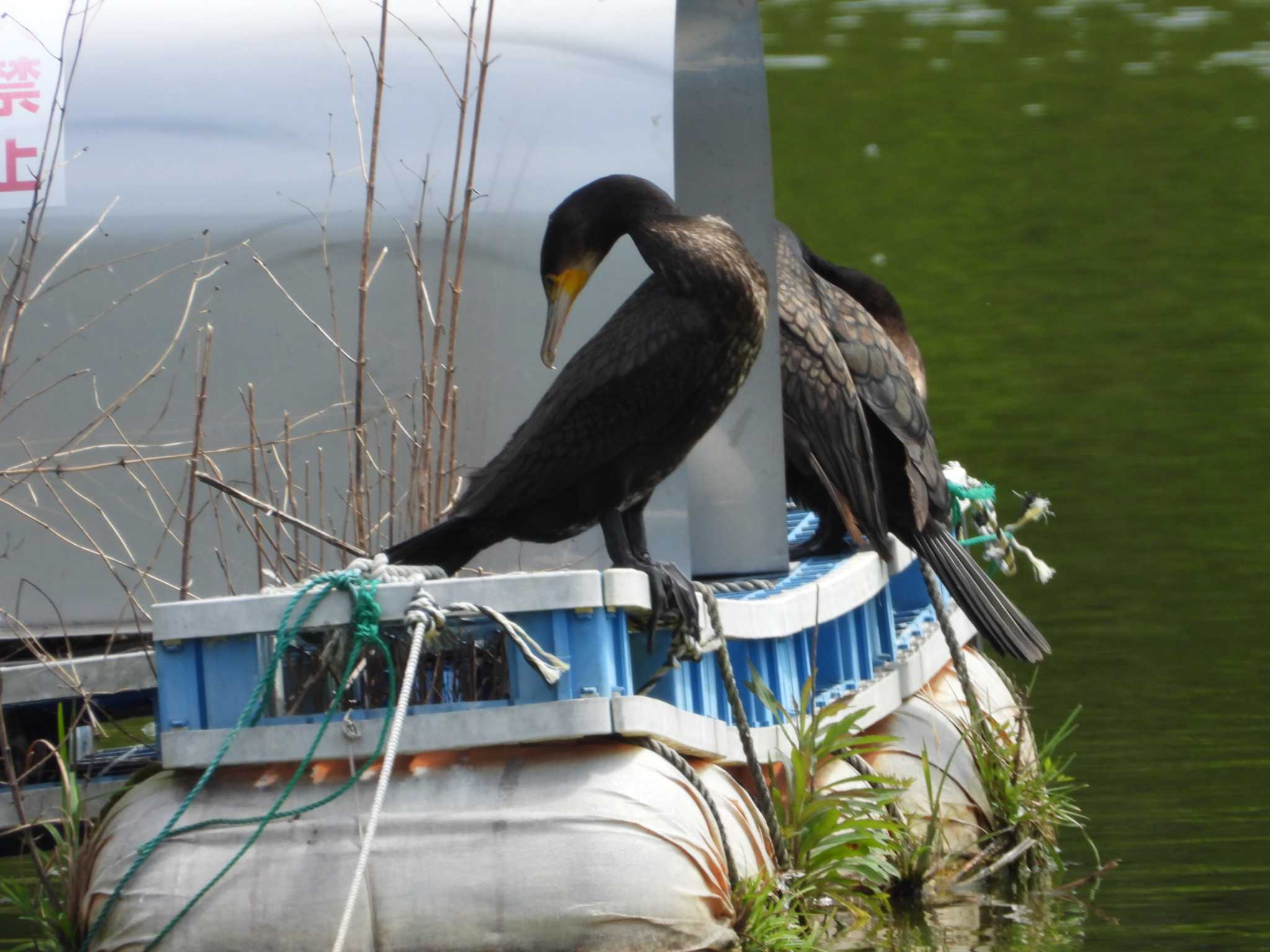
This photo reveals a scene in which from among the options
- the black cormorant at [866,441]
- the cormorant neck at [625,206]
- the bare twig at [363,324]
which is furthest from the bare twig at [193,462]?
the black cormorant at [866,441]

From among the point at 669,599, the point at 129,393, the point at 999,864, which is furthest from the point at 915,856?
the point at 129,393

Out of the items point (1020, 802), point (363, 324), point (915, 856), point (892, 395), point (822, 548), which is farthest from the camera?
point (822, 548)

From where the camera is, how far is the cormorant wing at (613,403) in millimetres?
4012

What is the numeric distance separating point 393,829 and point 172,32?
214 cm

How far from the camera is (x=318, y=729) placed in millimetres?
3646

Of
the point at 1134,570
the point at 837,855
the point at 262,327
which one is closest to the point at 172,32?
the point at 262,327

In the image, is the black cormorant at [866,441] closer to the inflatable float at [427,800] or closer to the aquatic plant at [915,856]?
the aquatic plant at [915,856]

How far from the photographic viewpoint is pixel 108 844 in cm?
375

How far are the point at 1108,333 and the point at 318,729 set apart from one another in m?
12.3

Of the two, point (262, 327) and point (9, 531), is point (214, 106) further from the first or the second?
point (9, 531)

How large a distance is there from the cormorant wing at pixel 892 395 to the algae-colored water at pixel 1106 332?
0.98 metres

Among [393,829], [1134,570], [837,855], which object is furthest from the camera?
[1134,570]

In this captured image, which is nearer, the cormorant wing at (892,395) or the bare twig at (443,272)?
the bare twig at (443,272)

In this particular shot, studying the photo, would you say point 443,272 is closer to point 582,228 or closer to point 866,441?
point 582,228
